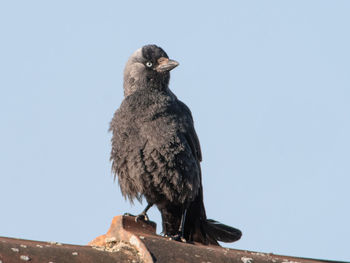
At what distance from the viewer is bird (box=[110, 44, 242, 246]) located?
22.5 ft

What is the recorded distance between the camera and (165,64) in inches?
301

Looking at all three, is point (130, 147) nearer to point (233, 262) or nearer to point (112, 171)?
point (112, 171)

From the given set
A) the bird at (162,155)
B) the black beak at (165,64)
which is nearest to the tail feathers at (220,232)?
the bird at (162,155)

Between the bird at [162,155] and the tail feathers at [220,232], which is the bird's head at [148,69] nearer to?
the bird at [162,155]

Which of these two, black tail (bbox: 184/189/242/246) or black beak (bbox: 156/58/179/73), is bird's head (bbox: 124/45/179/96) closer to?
black beak (bbox: 156/58/179/73)

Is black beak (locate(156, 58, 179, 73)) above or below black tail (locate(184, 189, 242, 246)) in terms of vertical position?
above

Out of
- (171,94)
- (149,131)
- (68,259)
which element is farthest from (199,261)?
(171,94)

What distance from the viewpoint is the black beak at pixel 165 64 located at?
7.56 m

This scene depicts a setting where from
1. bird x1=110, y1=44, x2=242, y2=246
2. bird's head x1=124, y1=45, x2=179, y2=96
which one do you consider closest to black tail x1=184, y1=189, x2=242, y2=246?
bird x1=110, y1=44, x2=242, y2=246

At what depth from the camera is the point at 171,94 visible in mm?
7488

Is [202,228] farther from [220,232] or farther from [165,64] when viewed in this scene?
[165,64]

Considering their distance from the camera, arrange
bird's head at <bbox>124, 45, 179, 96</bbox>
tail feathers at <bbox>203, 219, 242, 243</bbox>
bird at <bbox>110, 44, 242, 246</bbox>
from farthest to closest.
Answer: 1. bird's head at <bbox>124, 45, 179, 96</bbox>
2. tail feathers at <bbox>203, 219, 242, 243</bbox>
3. bird at <bbox>110, 44, 242, 246</bbox>

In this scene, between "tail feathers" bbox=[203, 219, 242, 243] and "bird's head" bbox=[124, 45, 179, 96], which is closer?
"tail feathers" bbox=[203, 219, 242, 243]

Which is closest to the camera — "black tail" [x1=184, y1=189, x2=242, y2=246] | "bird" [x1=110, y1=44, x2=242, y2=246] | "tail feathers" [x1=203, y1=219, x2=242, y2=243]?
"bird" [x1=110, y1=44, x2=242, y2=246]
